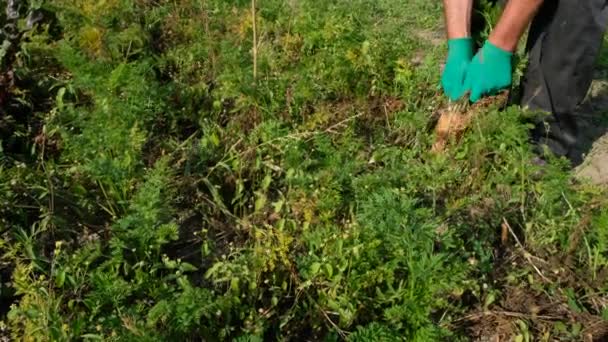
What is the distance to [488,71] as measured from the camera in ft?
10.7

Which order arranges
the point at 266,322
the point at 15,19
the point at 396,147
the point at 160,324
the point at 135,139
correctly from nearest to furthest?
the point at 160,324 → the point at 266,322 → the point at 135,139 → the point at 396,147 → the point at 15,19

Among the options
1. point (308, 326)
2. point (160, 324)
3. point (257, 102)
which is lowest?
point (308, 326)

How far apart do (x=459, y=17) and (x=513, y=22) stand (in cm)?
34

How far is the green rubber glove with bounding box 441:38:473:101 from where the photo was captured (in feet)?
11.0

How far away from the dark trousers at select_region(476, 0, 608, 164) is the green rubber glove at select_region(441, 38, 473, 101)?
348 millimetres

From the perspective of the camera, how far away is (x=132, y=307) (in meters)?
2.31

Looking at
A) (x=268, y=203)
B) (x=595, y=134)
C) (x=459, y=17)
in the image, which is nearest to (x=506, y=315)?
(x=268, y=203)

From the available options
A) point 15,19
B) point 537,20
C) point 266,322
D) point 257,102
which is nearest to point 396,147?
point 257,102

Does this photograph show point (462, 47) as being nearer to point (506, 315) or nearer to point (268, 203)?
point (268, 203)

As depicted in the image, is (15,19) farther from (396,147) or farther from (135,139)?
(396,147)

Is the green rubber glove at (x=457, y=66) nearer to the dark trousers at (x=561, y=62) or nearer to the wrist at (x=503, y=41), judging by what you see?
the wrist at (x=503, y=41)

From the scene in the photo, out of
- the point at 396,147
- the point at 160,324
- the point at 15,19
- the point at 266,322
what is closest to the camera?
the point at 160,324

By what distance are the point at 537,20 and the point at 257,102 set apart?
146 centimetres

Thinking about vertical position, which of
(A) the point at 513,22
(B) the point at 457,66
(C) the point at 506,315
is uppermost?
(A) the point at 513,22
